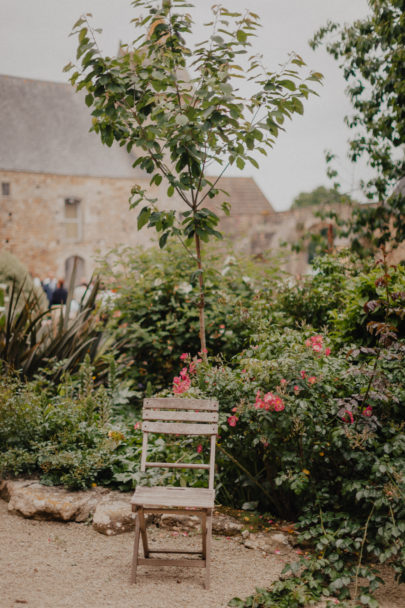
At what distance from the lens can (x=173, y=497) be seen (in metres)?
3.17

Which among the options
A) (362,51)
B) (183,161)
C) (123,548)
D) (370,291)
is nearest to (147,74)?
(183,161)

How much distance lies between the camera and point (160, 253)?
251 inches

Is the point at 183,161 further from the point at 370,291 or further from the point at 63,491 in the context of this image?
the point at 63,491

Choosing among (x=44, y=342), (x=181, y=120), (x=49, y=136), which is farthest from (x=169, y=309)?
(x=49, y=136)

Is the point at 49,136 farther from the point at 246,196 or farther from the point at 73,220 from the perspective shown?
the point at 246,196

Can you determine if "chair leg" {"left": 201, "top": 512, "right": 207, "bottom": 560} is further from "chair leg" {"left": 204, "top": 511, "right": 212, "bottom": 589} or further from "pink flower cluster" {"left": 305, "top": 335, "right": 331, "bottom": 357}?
"pink flower cluster" {"left": 305, "top": 335, "right": 331, "bottom": 357}

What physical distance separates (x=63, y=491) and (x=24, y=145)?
61.7 ft

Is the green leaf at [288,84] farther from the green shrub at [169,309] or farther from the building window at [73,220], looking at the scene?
the building window at [73,220]

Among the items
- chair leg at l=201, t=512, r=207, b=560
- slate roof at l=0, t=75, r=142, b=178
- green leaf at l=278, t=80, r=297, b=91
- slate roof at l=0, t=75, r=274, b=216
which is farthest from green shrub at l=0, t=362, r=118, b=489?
slate roof at l=0, t=75, r=142, b=178

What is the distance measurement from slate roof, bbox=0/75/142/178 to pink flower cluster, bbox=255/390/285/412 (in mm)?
18913

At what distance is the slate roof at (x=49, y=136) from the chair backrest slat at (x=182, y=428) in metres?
18.6

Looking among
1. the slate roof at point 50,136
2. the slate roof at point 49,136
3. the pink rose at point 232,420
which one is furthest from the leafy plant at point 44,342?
the slate roof at point 49,136

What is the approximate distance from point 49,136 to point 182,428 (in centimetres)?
1974

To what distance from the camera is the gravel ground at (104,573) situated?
299 cm
